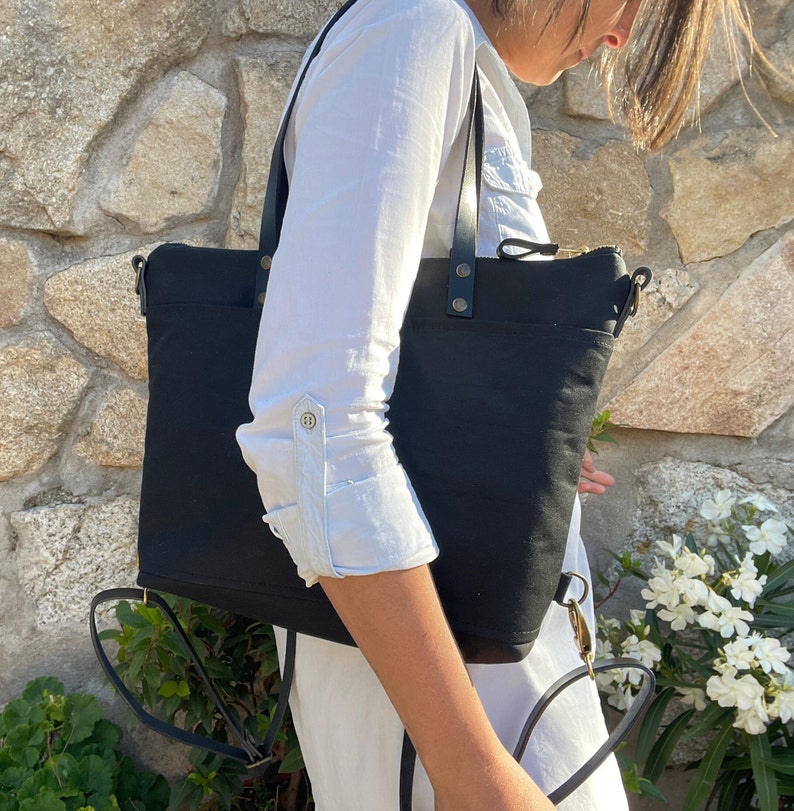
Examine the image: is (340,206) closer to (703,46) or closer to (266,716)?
Result: (703,46)

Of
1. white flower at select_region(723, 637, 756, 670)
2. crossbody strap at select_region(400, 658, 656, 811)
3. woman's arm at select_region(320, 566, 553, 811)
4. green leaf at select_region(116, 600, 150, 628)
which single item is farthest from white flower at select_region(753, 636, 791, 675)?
green leaf at select_region(116, 600, 150, 628)

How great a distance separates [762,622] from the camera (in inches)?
53.2

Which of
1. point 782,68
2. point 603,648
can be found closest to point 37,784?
point 603,648

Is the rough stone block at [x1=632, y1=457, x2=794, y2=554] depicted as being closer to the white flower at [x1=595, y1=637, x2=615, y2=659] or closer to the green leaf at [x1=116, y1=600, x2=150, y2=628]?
the white flower at [x1=595, y1=637, x2=615, y2=659]

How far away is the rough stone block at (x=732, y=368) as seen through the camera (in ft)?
4.74

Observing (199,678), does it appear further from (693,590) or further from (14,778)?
(693,590)

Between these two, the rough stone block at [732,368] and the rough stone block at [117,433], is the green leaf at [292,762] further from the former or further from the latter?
the rough stone block at [732,368]

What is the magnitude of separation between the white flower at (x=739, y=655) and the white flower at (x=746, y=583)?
75 mm

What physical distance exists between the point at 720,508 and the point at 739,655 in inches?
10.6

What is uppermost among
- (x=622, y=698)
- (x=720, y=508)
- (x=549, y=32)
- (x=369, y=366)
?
(x=549, y=32)

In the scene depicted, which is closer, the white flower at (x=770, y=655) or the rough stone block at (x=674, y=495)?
the white flower at (x=770, y=655)

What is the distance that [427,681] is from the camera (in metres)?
0.54

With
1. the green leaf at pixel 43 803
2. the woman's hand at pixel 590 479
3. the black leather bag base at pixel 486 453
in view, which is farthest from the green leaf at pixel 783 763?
the green leaf at pixel 43 803

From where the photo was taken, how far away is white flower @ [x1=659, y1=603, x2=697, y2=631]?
4.40 ft
